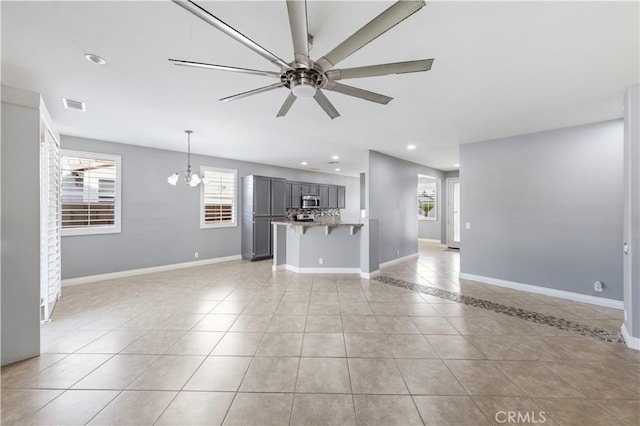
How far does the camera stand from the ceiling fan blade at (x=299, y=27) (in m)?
1.17

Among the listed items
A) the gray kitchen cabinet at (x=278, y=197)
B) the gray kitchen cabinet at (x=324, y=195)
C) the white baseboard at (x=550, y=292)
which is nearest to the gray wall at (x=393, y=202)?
the white baseboard at (x=550, y=292)

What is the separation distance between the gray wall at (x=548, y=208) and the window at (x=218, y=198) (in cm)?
555

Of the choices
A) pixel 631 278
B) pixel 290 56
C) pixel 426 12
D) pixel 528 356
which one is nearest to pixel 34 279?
pixel 290 56

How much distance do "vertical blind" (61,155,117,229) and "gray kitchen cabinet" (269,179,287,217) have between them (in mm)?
3443

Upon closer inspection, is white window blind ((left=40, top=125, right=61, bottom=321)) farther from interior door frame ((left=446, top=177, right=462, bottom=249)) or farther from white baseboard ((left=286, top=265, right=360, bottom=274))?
interior door frame ((left=446, top=177, right=462, bottom=249))

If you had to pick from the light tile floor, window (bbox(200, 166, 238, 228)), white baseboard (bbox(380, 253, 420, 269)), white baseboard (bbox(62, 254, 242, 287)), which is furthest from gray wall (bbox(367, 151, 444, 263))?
white baseboard (bbox(62, 254, 242, 287))

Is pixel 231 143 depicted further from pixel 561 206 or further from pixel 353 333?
pixel 561 206

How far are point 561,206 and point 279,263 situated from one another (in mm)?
5280

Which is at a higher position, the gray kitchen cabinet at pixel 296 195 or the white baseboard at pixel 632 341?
the gray kitchen cabinet at pixel 296 195

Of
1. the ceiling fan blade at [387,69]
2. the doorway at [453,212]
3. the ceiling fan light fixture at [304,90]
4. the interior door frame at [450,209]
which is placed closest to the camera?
the ceiling fan blade at [387,69]

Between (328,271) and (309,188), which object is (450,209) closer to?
(309,188)

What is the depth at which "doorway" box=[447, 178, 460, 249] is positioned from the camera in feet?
28.1

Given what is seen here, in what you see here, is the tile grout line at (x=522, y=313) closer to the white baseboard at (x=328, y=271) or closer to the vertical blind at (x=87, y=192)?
the white baseboard at (x=328, y=271)

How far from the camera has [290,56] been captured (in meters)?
2.20
